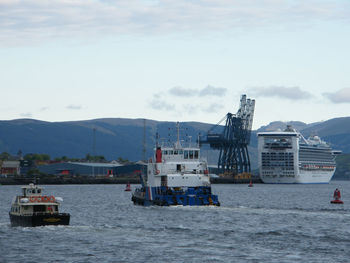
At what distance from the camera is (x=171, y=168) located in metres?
81.9

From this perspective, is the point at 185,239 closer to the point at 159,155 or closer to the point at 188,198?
the point at 188,198

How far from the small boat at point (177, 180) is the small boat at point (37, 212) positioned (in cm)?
2480

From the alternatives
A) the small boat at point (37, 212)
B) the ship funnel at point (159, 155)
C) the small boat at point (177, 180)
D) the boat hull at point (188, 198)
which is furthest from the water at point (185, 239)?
the ship funnel at point (159, 155)

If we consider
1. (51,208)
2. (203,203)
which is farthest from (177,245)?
(203,203)

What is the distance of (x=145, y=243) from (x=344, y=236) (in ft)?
52.7

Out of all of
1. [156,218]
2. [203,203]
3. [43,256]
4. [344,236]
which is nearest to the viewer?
[43,256]

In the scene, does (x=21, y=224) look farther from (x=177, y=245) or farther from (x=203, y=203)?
(x=203, y=203)

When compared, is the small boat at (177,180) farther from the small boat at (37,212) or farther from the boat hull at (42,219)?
the small boat at (37,212)

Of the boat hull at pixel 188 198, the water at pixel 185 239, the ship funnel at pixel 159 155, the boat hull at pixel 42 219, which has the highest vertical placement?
the ship funnel at pixel 159 155

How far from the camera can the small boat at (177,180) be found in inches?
3044

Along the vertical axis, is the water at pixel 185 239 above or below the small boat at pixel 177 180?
below

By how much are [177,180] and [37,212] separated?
28.3 meters

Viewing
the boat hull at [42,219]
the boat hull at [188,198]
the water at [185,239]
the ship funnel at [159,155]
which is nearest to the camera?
the water at [185,239]

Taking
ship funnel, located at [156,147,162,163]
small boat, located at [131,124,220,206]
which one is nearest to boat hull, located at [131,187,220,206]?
small boat, located at [131,124,220,206]
